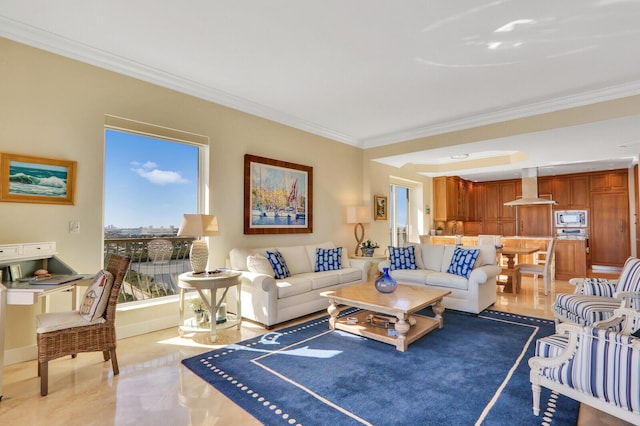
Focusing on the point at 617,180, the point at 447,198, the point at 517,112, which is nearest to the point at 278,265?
the point at 517,112

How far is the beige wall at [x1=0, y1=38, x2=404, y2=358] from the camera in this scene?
2748mm

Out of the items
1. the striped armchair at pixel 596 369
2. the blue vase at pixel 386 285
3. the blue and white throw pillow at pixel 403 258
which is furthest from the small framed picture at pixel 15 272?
the blue and white throw pillow at pixel 403 258

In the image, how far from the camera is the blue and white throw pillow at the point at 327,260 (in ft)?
15.6

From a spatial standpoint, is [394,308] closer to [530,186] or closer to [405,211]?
[405,211]

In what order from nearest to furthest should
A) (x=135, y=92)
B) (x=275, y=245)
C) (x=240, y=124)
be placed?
(x=135, y=92) < (x=240, y=124) < (x=275, y=245)

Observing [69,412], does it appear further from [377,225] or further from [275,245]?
[377,225]

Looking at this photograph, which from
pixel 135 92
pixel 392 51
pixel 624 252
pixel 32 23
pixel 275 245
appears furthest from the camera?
pixel 624 252

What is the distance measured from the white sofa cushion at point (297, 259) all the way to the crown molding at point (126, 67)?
1918 mm

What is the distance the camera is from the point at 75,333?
2.37 m

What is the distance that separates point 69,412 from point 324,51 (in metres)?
3.36

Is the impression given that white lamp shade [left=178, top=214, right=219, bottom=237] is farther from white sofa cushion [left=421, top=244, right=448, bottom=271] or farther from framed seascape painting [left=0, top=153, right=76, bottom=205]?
white sofa cushion [left=421, top=244, right=448, bottom=271]

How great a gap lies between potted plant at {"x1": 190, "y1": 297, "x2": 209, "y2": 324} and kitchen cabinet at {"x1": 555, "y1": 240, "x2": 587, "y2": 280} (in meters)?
6.87

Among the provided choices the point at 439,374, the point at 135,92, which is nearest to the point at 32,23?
the point at 135,92

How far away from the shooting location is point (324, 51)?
10.0 ft
